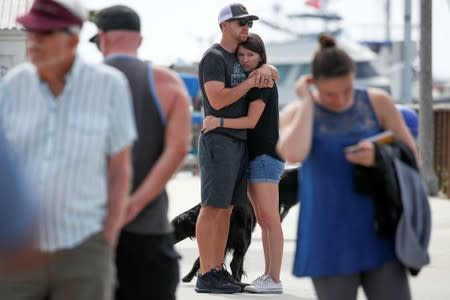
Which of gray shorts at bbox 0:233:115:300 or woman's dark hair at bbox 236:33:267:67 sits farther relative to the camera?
woman's dark hair at bbox 236:33:267:67

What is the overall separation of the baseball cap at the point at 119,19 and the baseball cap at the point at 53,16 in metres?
0.97

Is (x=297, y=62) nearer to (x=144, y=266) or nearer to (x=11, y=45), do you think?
(x=11, y=45)

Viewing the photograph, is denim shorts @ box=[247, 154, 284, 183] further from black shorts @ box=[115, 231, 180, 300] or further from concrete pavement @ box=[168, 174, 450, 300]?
black shorts @ box=[115, 231, 180, 300]

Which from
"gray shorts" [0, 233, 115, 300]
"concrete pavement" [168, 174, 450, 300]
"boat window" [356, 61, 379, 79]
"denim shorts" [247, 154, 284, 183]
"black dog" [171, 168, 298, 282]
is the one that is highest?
"gray shorts" [0, 233, 115, 300]

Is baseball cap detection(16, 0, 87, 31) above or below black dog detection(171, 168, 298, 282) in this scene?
above

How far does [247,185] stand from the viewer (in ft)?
31.7

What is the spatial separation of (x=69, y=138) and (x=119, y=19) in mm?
1309

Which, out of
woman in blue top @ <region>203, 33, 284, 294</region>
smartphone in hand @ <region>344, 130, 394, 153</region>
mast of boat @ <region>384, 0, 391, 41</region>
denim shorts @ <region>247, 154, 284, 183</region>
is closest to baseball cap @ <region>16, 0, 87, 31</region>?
smartphone in hand @ <region>344, 130, 394, 153</region>

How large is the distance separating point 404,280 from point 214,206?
3.63 metres

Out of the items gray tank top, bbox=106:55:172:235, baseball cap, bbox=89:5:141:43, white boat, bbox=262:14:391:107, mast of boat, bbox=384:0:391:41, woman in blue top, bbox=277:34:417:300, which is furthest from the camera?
mast of boat, bbox=384:0:391:41

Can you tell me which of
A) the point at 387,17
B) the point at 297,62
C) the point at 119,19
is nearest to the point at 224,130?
the point at 119,19

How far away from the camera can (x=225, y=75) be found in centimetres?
941

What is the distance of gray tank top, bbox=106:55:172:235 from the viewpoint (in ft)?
19.7

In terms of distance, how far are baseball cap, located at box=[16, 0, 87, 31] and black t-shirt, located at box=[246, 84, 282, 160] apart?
14.2 feet
